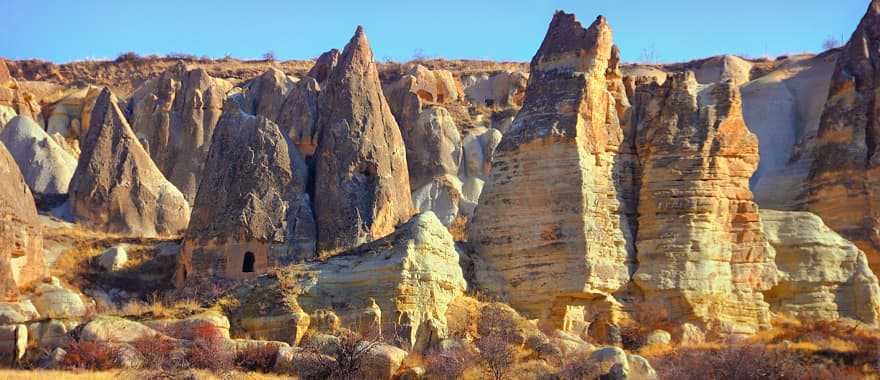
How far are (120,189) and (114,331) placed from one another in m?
19.0

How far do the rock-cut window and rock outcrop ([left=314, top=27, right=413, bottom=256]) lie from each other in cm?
173

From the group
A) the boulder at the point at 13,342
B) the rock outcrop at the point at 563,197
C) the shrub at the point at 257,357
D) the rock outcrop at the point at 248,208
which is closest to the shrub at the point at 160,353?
the shrub at the point at 257,357

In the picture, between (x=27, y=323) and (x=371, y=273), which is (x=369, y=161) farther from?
(x=27, y=323)

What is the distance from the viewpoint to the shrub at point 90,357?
20.8 meters

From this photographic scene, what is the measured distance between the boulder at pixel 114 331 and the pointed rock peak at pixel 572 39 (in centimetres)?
1075

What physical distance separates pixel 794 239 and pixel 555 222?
5.37m

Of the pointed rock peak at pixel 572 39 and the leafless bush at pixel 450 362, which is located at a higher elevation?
the pointed rock peak at pixel 572 39

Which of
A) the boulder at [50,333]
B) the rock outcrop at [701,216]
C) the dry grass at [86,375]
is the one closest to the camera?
the dry grass at [86,375]

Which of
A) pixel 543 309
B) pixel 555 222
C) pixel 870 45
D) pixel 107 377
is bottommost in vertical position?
pixel 107 377

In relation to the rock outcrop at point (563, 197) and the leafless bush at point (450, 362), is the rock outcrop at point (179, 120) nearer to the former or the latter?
the rock outcrop at point (563, 197)

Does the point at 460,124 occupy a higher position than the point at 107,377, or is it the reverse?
the point at 460,124

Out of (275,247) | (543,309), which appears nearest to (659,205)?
(543,309)

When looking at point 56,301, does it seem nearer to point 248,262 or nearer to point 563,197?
point 248,262

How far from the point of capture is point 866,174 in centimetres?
3638
